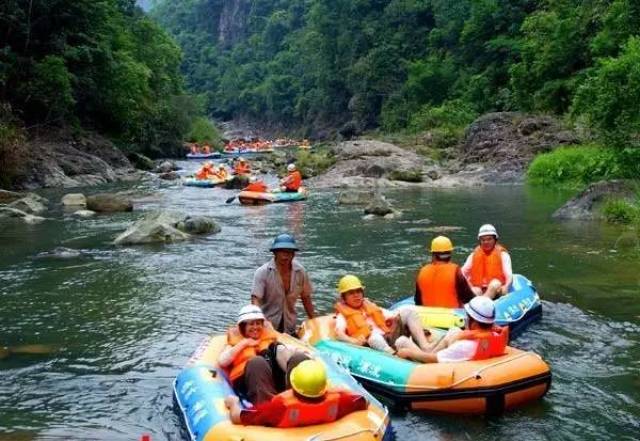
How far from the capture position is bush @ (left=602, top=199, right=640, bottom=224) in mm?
15634

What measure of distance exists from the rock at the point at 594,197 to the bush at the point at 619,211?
0.80 feet

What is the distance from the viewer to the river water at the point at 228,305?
20.4 feet

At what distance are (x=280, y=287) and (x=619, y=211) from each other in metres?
11.2

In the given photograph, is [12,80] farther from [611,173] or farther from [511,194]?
[611,173]

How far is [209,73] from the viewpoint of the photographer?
110125 mm

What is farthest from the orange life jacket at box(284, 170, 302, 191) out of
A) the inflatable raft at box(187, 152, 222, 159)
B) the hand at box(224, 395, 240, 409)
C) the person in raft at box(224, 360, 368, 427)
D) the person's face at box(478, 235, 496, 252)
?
the inflatable raft at box(187, 152, 222, 159)

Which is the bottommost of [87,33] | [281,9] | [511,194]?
[511,194]

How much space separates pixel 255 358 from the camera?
18.7 feet

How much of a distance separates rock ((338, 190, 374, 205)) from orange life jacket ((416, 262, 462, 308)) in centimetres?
1320

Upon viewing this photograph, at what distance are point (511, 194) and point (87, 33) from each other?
786 inches

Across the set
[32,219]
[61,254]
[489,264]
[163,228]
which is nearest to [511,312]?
[489,264]

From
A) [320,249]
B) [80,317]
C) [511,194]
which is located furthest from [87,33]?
[80,317]

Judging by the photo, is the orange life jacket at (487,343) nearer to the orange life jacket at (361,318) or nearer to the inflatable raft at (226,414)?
the orange life jacket at (361,318)

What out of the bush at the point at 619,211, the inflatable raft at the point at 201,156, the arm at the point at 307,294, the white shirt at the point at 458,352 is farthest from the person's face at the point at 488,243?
the inflatable raft at the point at 201,156
